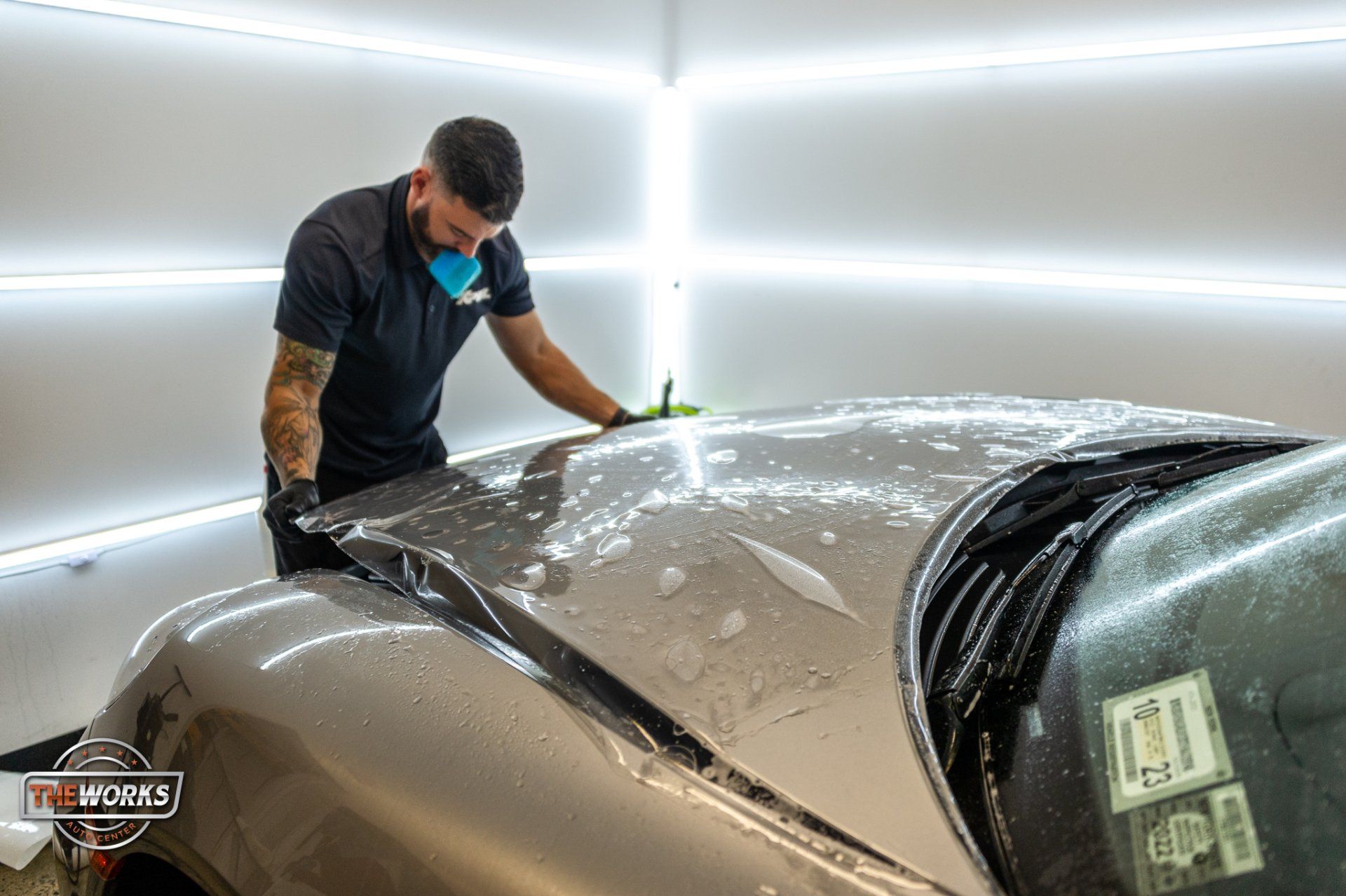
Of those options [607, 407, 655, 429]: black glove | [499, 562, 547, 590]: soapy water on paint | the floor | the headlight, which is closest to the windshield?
[499, 562, 547, 590]: soapy water on paint

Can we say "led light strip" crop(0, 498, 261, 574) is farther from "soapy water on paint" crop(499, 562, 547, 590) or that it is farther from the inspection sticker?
the inspection sticker

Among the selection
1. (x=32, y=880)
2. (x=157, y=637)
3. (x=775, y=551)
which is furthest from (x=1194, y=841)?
(x=32, y=880)

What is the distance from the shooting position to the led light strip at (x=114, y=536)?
241cm

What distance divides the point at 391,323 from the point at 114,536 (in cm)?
132

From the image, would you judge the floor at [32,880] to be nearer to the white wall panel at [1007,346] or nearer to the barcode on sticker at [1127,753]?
the barcode on sticker at [1127,753]

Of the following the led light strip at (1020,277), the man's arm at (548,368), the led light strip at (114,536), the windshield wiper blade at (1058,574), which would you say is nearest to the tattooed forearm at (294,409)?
the man's arm at (548,368)

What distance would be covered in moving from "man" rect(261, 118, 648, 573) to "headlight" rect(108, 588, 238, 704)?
39cm

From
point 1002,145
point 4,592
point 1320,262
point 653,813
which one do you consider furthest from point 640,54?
point 653,813

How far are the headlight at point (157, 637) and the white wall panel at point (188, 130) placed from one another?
180cm

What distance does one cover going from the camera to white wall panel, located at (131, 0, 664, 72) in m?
2.75

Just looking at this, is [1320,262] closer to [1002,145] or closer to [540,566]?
[1002,145]

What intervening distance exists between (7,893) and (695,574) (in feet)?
5.93

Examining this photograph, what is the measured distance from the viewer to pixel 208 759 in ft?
2.71

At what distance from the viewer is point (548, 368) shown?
232 centimetres
